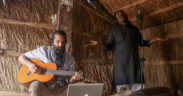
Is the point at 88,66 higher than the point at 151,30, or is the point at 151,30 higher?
the point at 151,30

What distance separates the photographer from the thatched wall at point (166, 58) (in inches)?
136

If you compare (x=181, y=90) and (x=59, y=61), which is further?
(x=181, y=90)

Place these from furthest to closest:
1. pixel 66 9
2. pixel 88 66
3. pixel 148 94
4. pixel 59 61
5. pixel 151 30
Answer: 1. pixel 151 30
2. pixel 88 66
3. pixel 66 9
4. pixel 59 61
5. pixel 148 94

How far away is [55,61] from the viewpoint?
8.43ft

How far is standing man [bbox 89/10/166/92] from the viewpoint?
2.93 meters

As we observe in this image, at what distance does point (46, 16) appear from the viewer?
345 centimetres

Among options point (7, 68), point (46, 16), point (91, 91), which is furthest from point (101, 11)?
point (91, 91)

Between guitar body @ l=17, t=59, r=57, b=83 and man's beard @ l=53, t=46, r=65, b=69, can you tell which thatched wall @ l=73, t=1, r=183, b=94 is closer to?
man's beard @ l=53, t=46, r=65, b=69

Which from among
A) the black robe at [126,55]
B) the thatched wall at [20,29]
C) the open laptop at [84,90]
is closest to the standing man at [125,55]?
→ the black robe at [126,55]

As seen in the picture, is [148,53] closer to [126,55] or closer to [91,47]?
[126,55]

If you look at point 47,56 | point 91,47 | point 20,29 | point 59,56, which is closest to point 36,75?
point 47,56

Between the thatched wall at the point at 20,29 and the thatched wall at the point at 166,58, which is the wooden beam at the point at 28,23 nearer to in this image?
the thatched wall at the point at 20,29

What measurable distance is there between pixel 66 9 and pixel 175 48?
220 cm

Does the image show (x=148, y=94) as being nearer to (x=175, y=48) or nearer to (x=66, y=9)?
(x=175, y=48)
